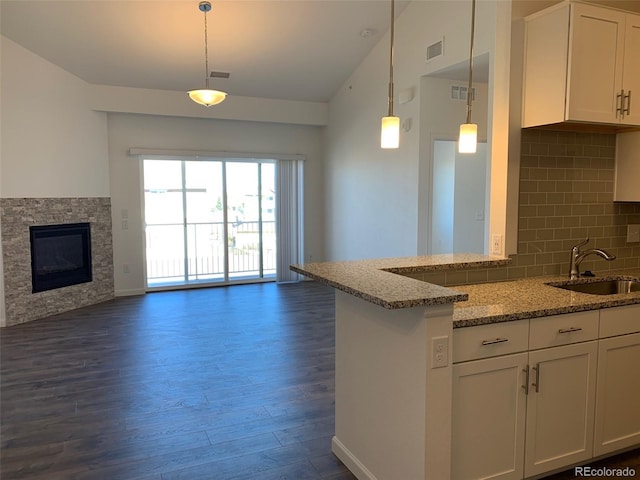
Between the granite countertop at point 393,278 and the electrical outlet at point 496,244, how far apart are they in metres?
0.06

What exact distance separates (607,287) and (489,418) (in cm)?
159

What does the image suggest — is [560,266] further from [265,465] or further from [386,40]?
[386,40]

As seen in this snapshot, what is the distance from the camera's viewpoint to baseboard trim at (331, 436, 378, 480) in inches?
→ 92.0

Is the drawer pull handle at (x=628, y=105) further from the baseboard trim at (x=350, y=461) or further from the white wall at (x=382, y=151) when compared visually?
the baseboard trim at (x=350, y=461)

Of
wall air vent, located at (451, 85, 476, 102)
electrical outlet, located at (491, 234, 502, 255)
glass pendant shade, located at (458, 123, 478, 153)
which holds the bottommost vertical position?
electrical outlet, located at (491, 234, 502, 255)

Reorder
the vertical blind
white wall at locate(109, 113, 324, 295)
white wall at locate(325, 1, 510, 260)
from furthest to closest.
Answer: the vertical blind, white wall at locate(109, 113, 324, 295), white wall at locate(325, 1, 510, 260)

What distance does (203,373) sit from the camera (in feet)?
12.7

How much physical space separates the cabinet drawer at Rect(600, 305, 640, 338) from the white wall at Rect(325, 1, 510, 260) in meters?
2.76

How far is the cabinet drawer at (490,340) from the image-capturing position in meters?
1.98

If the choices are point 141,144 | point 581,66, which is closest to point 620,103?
point 581,66

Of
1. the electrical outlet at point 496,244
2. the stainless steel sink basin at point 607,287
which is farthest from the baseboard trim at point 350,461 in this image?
the stainless steel sink basin at point 607,287

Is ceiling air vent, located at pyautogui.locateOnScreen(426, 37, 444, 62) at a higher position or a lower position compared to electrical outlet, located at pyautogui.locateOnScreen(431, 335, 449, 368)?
higher

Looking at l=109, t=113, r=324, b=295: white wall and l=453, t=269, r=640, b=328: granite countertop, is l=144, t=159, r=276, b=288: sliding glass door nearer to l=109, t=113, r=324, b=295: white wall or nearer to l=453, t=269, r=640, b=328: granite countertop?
l=109, t=113, r=324, b=295: white wall

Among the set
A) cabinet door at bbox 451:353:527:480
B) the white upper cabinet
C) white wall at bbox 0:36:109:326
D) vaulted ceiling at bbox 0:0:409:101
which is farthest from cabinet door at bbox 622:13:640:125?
white wall at bbox 0:36:109:326
